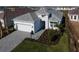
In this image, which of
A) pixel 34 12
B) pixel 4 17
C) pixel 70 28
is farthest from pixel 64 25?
pixel 4 17

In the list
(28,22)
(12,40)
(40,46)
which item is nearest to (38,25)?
(28,22)

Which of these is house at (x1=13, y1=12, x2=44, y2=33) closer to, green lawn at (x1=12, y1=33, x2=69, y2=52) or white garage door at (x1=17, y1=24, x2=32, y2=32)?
white garage door at (x1=17, y1=24, x2=32, y2=32)

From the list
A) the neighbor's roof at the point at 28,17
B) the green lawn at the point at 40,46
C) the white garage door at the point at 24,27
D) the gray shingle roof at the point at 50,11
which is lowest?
the green lawn at the point at 40,46

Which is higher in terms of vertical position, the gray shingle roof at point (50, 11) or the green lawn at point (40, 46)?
the gray shingle roof at point (50, 11)

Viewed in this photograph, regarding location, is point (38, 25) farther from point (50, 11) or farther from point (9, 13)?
point (9, 13)

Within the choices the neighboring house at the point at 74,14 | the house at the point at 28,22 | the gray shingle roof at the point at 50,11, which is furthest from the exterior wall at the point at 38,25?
the neighboring house at the point at 74,14

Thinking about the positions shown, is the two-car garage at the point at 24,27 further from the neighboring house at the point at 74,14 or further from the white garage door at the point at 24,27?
the neighboring house at the point at 74,14
